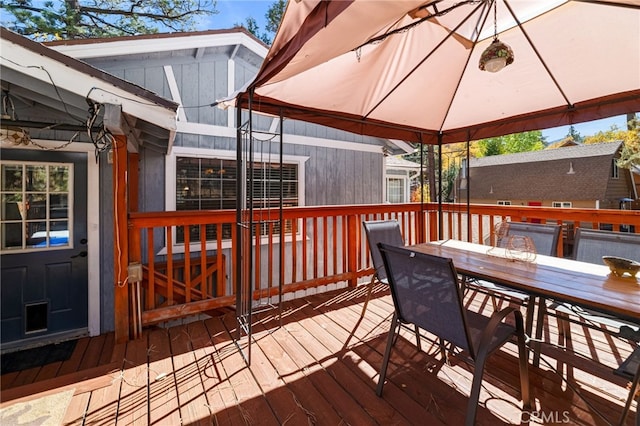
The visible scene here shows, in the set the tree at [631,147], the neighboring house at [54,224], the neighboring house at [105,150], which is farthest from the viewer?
the tree at [631,147]

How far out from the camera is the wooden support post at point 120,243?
8.66ft

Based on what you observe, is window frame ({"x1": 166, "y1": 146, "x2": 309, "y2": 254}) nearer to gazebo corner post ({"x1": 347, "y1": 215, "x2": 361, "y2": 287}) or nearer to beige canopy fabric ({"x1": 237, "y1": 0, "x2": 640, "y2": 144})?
gazebo corner post ({"x1": 347, "y1": 215, "x2": 361, "y2": 287})

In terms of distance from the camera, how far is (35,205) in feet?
10.8

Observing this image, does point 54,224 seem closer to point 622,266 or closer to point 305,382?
point 305,382

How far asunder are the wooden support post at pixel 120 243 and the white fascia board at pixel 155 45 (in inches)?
81.5

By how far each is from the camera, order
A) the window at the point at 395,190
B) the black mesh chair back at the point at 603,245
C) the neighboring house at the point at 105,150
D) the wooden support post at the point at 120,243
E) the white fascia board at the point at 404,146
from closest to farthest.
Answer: the black mesh chair back at the point at 603,245
the neighboring house at the point at 105,150
the wooden support post at the point at 120,243
the white fascia board at the point at 404,146
the window at the point at 395,190

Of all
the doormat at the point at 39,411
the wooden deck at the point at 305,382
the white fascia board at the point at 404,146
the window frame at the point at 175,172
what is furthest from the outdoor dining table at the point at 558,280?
the white fascia board at the point at 404,146

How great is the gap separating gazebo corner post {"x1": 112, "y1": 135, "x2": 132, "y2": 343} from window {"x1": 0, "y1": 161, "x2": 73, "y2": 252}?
4.12 ft

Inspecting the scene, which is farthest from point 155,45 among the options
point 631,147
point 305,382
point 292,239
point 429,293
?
point 631,147

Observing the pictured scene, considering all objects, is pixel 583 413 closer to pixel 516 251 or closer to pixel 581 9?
pixel 516 251

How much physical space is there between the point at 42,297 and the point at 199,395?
2.64 metres

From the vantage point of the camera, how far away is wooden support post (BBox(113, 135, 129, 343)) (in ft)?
8.66

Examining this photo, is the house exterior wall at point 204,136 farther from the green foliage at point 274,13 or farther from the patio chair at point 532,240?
the green foliage at point 274,13

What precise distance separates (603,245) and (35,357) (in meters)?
5.27
